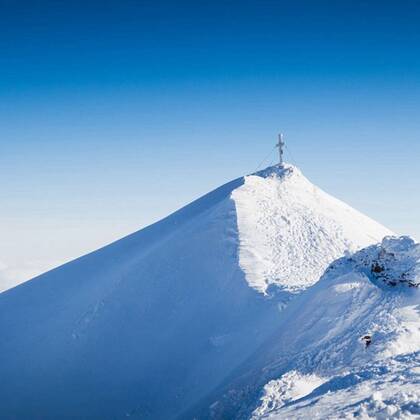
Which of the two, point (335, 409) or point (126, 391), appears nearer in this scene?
point (335, 409)

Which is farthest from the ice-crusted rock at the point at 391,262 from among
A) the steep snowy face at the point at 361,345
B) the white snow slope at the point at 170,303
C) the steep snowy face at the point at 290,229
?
the steep snowy face at the point at 290,229

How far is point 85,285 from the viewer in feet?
126

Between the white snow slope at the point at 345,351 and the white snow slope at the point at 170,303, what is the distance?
401 cm

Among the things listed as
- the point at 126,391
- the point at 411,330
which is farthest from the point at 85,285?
the point at 411,330

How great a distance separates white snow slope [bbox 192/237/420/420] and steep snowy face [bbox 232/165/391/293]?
7.48 meters

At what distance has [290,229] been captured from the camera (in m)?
37.5

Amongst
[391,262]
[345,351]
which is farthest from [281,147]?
[345,351]

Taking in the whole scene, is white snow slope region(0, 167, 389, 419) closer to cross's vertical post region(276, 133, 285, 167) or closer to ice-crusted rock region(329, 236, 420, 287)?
cross's vertical post region(276, 133, 285, 167)

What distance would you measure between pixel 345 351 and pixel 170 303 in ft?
53.5

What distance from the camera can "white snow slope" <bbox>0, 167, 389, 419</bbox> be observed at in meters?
25.1

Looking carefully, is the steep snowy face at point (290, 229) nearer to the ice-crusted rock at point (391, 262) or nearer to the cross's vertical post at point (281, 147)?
the cross's vertical post at point (281, 147)

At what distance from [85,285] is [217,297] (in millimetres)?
13163

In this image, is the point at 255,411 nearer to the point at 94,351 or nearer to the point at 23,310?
the point at 94,351

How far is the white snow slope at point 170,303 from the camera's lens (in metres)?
25.1
